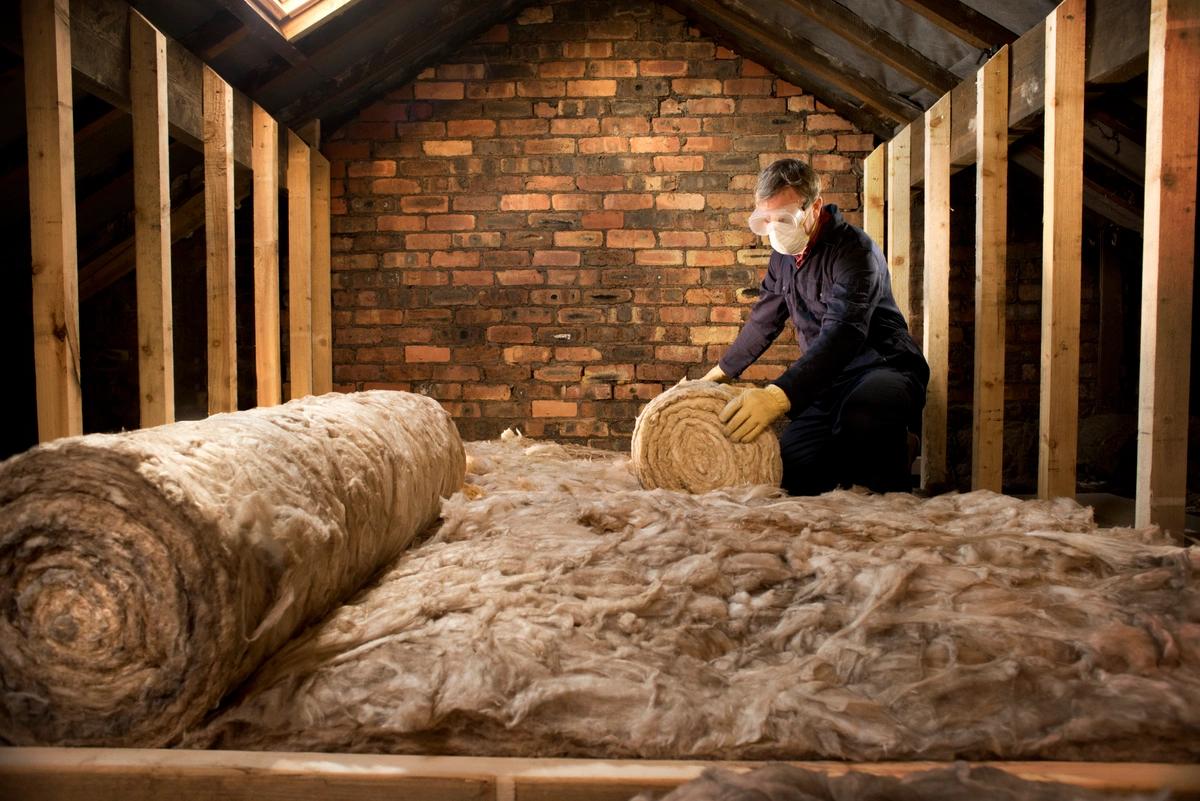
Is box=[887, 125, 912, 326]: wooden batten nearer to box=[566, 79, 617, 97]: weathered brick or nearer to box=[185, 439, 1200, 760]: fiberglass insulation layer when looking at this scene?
box=[566, 79, 617, 97]: weathered brick

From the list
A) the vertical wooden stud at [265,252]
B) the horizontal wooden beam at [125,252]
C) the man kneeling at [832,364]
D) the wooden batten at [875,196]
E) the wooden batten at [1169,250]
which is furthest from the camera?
the wooden batten at [875,196]

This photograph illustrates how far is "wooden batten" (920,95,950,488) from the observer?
3.06 m

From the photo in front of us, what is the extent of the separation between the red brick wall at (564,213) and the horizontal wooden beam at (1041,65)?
1.12 m

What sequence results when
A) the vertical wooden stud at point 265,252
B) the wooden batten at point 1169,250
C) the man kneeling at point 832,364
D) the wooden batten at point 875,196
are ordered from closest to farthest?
the wooden batten at point 1169,250, the man kneeling at point 832,364, the vertical wooden stud at point 265,252, the wooden batten at point 875,196

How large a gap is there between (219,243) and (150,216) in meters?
0.45

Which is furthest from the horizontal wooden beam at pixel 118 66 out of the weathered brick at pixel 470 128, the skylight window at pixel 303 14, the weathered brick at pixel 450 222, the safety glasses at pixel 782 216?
the safety glasses at pixel 782 216

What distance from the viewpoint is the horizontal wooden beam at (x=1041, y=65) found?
203cm

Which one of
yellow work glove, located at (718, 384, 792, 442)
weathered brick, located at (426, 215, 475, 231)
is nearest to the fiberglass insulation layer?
yellow work glove, located at (718, 384, 792, 442)

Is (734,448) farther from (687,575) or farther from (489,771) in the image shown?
(489,771)

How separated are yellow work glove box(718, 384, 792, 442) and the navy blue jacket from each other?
100 mm

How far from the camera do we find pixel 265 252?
320 cm

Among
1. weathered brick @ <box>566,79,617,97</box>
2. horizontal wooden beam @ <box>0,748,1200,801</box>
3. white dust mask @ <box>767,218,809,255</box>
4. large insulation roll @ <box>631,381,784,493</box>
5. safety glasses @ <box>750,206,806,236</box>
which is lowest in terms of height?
horizontal wooden beam @ <box>0,748,1200,801</box>

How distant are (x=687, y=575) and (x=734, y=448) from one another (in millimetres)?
1063

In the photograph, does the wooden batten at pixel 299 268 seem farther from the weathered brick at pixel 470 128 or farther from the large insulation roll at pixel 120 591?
the large insulation roll at pixel 120 591
